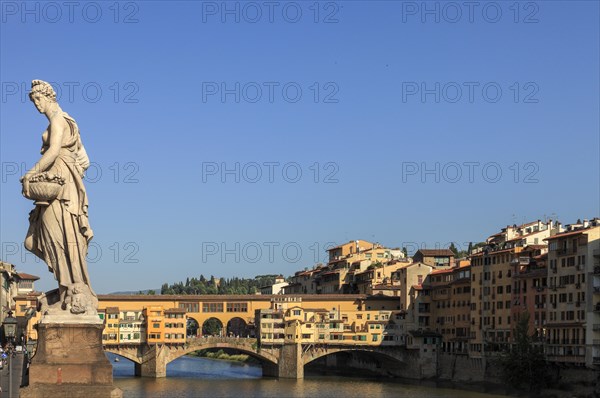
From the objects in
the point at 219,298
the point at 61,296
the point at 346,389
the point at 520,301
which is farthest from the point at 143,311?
the point at 61,296

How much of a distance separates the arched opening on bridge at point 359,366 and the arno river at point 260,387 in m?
4.37

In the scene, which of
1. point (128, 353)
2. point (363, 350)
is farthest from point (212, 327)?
point (363, 350)

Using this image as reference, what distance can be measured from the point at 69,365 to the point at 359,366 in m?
81.3

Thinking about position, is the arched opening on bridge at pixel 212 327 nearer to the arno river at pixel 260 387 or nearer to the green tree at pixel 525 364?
the arno river at pixel 260 387

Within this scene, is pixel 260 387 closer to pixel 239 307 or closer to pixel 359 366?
pixel 239 307

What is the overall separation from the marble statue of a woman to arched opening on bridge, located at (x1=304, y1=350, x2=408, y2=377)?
71.2m

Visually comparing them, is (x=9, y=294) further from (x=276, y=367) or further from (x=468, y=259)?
(x=468, y=259)

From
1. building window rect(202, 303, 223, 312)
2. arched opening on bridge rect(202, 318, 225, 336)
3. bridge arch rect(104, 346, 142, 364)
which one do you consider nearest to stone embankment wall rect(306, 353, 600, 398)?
building window rect(202, 303, 223, 312)

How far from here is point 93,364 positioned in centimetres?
955

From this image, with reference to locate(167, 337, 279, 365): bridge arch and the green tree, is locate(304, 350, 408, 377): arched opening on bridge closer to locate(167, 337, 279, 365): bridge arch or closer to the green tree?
locate(167, 337, 279, 365): bridge arch

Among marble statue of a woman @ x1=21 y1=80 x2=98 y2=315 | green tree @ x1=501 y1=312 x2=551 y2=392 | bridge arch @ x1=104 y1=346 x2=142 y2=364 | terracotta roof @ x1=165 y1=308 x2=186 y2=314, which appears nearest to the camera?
marble statue of a woman @ x1=21 y1=80 x2=98 y2=315

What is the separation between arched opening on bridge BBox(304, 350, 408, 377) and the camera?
271 ft

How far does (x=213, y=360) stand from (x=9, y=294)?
30209 millimetres

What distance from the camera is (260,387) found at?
68.9 metres
